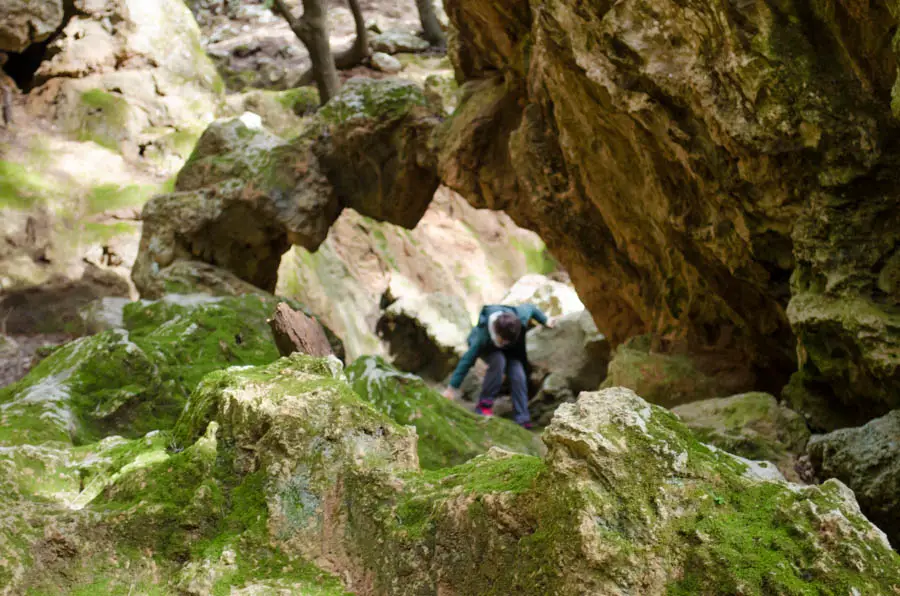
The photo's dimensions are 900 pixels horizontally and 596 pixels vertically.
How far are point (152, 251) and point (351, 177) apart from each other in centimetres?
302

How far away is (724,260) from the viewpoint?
5.66 metres

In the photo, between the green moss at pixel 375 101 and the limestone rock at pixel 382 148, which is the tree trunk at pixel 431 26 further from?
the green moss at pixel 375 101

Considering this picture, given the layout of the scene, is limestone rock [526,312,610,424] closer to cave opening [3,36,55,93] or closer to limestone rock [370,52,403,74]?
limestone rock [370,52,403,74]

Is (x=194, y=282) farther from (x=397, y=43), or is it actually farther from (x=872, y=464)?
(x=397, y=43)

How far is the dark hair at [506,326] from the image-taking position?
8.83 m

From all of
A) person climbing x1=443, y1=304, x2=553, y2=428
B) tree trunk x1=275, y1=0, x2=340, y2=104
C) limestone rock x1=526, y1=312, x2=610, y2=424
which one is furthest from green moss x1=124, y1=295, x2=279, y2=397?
tree trunk x1=275, y1=0, x2=340, y2=104

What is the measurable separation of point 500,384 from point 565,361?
2621mm

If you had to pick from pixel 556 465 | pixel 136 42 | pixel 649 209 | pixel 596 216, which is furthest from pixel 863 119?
pixel 136 42

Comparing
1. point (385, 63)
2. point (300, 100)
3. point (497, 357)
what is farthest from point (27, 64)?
point (497, 357)

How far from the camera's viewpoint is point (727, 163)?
15.8 ft

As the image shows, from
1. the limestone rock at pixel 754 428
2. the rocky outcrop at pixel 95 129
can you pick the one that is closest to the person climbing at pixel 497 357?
the limestone rock at pixel 754 428

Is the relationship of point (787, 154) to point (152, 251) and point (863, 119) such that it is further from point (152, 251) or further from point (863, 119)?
point (152, 251)

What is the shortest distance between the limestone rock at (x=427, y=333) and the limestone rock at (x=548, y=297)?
1996mm

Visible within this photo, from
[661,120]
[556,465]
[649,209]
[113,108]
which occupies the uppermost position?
[661,120]
